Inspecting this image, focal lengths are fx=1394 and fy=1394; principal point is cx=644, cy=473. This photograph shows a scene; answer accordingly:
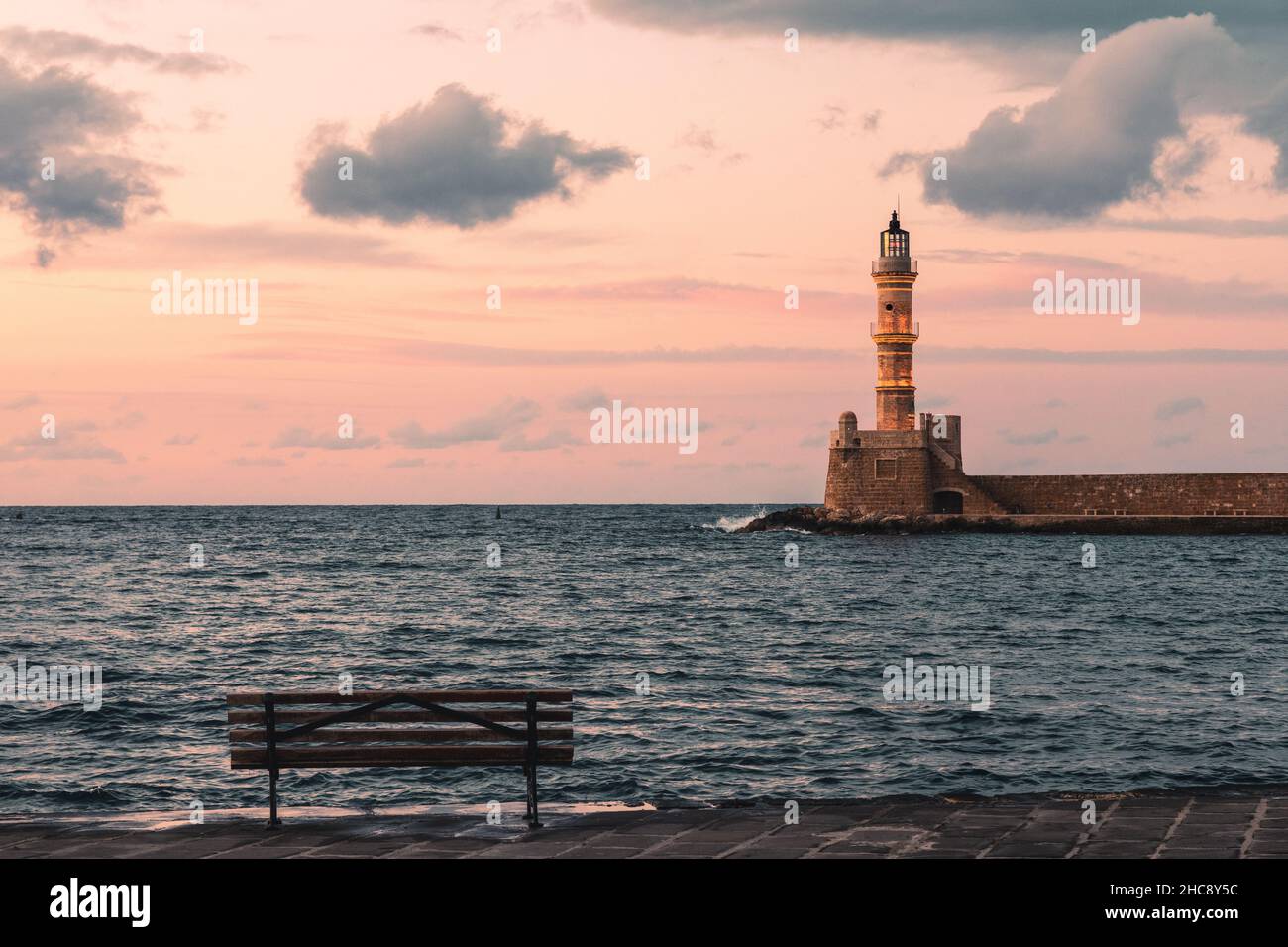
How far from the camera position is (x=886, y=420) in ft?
280

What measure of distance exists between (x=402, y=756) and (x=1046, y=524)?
274ft

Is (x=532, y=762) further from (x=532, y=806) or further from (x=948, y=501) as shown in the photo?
(x=948, y=501)

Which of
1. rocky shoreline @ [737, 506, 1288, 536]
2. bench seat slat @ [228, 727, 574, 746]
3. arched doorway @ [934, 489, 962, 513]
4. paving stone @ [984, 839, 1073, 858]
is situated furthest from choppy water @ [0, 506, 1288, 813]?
arched doorway @ [934, 489, 962, 513]

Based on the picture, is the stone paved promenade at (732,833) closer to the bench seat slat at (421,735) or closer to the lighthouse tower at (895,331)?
the bench seat slat at (421,735)

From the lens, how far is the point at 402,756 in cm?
1117

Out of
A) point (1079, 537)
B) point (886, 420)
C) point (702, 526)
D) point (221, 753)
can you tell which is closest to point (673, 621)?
point (221, 753)

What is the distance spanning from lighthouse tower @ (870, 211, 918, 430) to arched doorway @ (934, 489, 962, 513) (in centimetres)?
554

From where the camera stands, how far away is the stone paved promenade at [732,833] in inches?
378

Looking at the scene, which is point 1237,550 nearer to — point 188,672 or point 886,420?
point 886,420

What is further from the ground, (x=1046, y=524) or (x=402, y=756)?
(x=402, y=756)

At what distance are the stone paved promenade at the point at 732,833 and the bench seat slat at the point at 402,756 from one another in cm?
47

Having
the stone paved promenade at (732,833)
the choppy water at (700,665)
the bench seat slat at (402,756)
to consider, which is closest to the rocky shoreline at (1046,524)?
the choppy water at (700,665)

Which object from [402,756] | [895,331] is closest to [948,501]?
[895,331]
